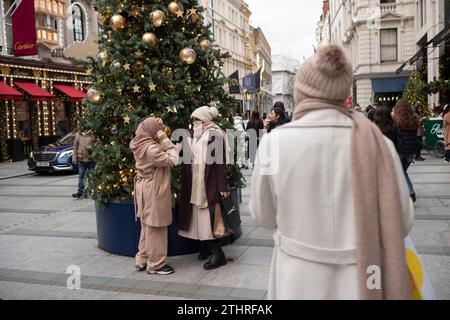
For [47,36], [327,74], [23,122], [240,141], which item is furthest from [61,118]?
[327,74]

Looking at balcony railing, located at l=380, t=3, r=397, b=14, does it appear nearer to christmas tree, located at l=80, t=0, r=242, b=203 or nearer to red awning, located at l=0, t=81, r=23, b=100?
red awning, located at l=0, t=81, r=23, b=100

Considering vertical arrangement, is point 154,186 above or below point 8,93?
below

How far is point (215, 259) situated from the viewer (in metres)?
5.50

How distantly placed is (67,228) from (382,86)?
3071 cm

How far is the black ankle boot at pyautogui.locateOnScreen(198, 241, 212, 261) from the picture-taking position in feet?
19.2

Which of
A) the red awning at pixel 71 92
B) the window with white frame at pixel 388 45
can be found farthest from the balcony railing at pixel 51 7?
the window with white frame at pixel 388 45

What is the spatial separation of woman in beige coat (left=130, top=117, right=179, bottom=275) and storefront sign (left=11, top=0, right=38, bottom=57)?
13967 millimetres

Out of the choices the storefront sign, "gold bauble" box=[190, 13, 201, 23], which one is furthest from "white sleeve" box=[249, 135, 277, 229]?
the storefront sign

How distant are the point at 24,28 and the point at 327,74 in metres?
17.4

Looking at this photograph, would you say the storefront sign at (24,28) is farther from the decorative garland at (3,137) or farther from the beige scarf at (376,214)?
the beige scarf at (376,214)

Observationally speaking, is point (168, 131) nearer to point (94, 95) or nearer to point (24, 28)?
point (94, 95)

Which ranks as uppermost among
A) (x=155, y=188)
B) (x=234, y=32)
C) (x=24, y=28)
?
(x=234, y=32)

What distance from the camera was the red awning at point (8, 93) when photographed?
18837 mm

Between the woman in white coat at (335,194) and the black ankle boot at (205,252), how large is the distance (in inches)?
143
